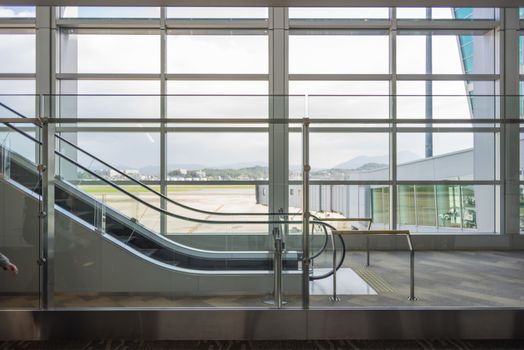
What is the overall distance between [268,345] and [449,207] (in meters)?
2.14

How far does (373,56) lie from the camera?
7.53 metres

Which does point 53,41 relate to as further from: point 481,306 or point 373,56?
point 481,306

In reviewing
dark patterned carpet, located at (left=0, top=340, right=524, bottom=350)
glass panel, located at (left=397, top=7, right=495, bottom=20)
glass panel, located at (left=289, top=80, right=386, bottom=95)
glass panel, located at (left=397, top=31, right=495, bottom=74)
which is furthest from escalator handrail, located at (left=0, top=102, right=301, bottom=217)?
glass panel, located at (left=397, top=7, right=495, bottom=20)

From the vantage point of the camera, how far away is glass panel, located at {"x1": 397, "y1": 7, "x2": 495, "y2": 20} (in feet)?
24.7

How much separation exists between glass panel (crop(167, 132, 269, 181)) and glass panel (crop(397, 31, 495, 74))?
17.9 feet

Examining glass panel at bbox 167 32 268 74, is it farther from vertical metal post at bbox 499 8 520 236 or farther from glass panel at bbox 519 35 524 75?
glass panel at bbox 519 35 524 75

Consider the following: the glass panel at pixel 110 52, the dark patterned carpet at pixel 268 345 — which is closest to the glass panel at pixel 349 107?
the dark patterned carpet at pixel 268 345

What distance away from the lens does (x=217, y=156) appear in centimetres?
325

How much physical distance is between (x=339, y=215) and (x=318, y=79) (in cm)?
460

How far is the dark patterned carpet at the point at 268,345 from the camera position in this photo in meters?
3.02

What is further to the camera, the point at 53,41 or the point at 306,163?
the point at 53,41

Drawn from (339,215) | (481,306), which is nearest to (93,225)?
(339,215)

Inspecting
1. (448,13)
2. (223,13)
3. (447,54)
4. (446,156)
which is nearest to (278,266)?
(446,156)

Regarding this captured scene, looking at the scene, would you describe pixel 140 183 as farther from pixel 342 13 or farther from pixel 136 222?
pixel 342 13
